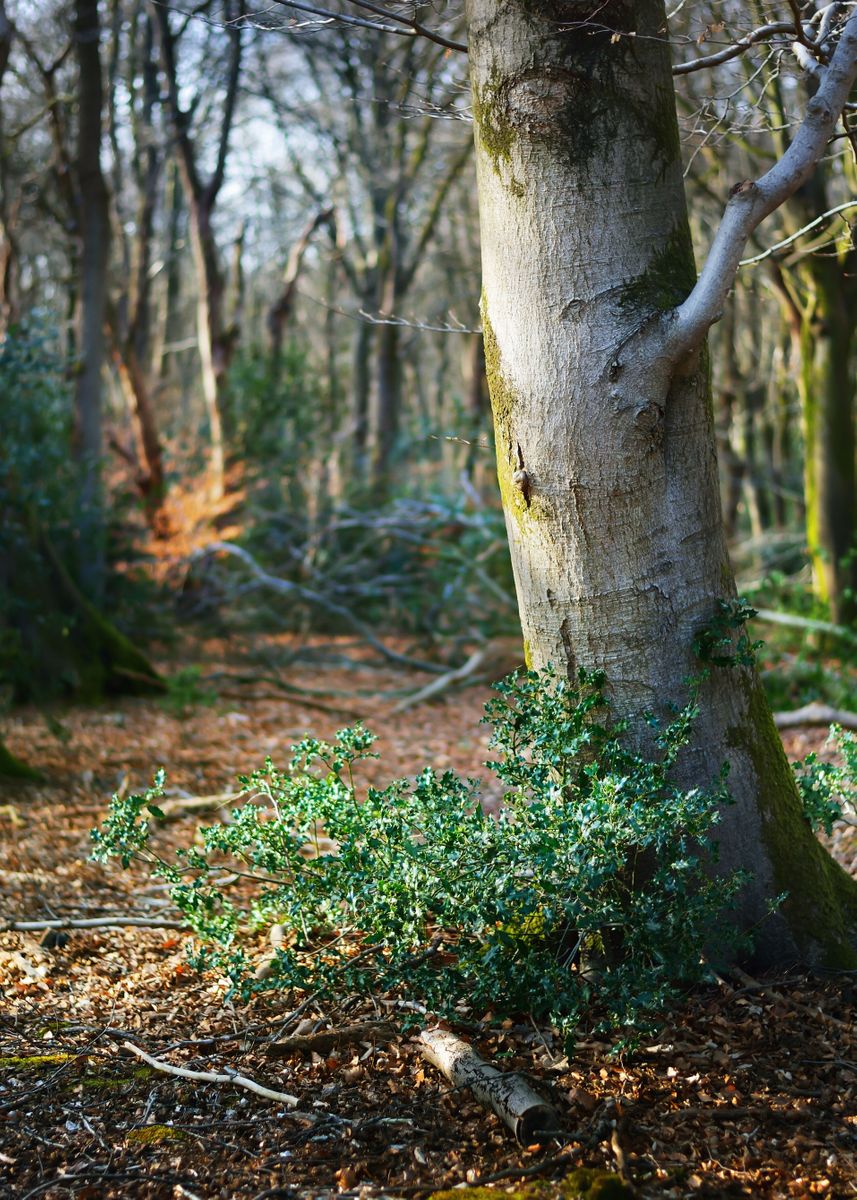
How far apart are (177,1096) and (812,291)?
9.21m

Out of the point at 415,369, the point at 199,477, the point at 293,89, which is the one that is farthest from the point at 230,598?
the point at 415,369

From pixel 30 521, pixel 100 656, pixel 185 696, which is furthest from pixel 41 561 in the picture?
pixel 185 696

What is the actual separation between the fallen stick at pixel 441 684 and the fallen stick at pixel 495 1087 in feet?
21.4

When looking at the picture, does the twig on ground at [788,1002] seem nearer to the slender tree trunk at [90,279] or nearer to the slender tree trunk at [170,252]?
the slender tree trunk at [90,279]

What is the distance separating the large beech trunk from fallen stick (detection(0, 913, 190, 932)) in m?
2.27

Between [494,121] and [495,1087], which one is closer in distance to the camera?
[495,1087]

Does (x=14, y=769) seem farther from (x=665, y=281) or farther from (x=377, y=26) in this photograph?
(x=665, y=281)

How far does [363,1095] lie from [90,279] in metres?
10.0

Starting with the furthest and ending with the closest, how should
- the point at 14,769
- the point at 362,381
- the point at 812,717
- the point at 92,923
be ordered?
1. the point at 362,381
2. the point at 812,717
3. the point at 14,769
4. the point at 92,923

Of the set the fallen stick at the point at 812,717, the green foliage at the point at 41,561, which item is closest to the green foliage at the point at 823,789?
the fallen stick at the point at 812,717

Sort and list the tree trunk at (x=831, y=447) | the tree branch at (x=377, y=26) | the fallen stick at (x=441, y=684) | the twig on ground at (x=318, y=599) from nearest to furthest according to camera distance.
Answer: the tree branch at (x=377, y=26), the fallen stick at (x=441, y=684), the tree trunk at (x=831, y=447), the twig on ground at (x=318, y=599)

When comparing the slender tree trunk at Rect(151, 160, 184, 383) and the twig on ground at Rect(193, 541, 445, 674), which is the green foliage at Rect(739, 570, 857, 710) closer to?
the twig on ground at Rect(193, 541, 445, 674)

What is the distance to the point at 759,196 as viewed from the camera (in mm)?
3156

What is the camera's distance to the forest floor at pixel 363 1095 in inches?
103
